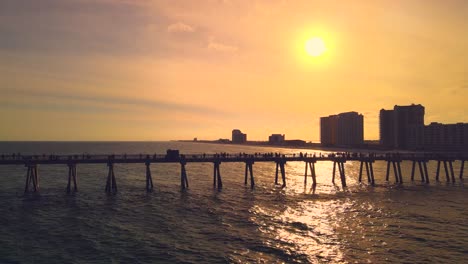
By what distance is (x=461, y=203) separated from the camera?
47.7m

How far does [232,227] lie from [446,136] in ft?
619

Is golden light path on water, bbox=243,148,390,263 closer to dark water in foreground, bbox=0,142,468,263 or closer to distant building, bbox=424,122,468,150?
dark water in foreground, bbox=0,142,468,263

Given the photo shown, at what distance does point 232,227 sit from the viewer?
34562mm

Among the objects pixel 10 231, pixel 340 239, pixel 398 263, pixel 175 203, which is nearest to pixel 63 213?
pixel 10 231

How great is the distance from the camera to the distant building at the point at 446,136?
18025 centimetres

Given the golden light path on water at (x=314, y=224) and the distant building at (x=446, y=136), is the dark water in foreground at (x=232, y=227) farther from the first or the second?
the distant building at (x=446, y=136)

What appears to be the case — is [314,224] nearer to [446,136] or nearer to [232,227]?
[232,227]

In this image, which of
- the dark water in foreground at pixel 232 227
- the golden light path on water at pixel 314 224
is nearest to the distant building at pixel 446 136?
the dark water in foreground at pixel 232 227

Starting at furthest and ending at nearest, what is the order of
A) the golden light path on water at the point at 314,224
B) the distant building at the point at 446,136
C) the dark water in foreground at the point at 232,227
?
1. the distant building at the point at 446,136
2. the golden light path on water at the point at 314,224
3. the dark water in foreground at the point at 232,227

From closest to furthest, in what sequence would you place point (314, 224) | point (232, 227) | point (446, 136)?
point (232, 227) < point (314, 224) < point (446, 136)

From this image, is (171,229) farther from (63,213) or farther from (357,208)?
(357,208)

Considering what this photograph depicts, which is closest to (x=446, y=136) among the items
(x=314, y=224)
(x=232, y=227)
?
(x=314, y=224)

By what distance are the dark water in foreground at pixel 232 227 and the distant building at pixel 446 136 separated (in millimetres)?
146548

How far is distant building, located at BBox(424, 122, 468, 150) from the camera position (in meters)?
180
